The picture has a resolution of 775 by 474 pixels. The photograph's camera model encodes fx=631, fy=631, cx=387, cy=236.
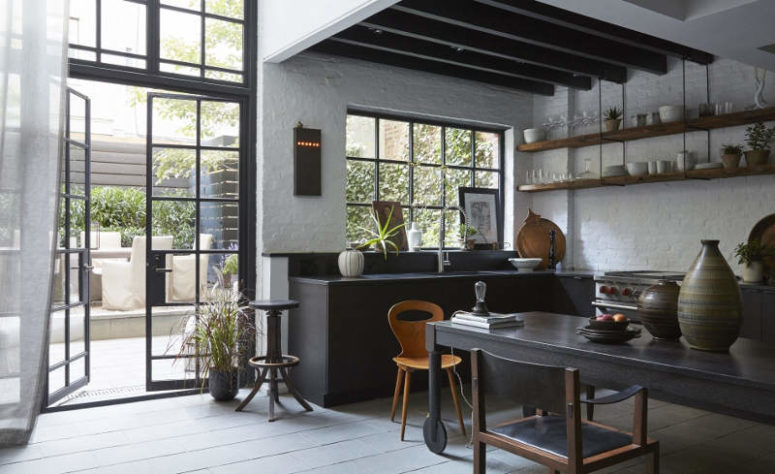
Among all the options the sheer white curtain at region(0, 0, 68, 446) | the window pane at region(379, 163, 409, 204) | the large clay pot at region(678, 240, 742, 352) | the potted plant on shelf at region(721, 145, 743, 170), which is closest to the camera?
the large clay pot at region(678, 240, 742, 352)

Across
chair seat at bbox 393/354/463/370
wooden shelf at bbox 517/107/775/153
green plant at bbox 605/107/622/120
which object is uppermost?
green plant at bbox 605/107/622/120

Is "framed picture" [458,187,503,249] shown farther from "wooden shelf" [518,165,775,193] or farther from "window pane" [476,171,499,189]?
"wooden shelf" [518,165,775,193]

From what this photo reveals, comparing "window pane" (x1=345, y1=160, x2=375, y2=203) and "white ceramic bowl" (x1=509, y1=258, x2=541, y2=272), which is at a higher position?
"window pane" (x1=345, y1=160, x2=375, y2=203)

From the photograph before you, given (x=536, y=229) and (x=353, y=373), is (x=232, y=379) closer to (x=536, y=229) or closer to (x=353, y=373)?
(x=353, y=373)

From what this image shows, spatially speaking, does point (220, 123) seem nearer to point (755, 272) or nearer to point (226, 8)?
point (226, 8)

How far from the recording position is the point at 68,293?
4844 millimetres

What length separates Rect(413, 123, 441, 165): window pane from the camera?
6293mm

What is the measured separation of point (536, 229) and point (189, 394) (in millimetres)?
3754

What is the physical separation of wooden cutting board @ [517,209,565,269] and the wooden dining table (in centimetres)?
298

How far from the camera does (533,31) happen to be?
5031 mm

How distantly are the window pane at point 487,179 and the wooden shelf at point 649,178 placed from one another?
0.29 metres

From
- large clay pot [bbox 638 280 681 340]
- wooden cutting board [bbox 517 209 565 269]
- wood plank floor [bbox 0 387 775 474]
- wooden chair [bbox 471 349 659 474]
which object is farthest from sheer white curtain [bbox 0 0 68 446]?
wooden cutting board [bbox 517 209 565 269]

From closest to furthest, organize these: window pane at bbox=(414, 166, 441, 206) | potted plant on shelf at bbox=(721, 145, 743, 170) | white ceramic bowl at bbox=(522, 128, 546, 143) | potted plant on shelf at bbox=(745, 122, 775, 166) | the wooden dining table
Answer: the wooden dining table
potted plant on shelf at bbox=(745, 122, 775, 166)
potted plant on shelf at bbox=(721, 145, 743, 170)
window pane at bbox=(414, 166, 441, 206)
white ceramic bowl at bbox=(522, 128, 546, 143)

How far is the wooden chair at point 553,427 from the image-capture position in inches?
87.6
